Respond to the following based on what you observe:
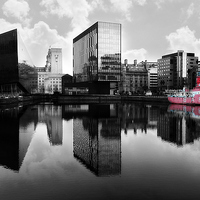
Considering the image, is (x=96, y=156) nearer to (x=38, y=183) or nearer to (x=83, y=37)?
(x=38, y=183)

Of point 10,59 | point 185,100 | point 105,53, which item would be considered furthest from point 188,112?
point 105,53

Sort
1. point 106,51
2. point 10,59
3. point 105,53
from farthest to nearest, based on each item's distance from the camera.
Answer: point 105,53 → point 106,51 → point 10,59

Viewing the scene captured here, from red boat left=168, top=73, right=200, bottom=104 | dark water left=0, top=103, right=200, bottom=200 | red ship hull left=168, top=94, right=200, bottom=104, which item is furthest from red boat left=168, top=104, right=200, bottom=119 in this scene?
dark water left=0, top=103, right=200, bottom=200

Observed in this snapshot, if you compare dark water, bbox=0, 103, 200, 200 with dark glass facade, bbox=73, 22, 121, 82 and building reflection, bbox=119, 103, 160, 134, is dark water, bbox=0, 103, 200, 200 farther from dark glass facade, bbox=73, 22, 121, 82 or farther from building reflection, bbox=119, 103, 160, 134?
dark glass facade, bbox=73, 22, 121, 82

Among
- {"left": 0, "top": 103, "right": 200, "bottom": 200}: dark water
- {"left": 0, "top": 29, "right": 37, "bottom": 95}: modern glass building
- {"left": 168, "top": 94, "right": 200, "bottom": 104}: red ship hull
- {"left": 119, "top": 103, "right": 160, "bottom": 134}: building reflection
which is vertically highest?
{"left": 0, "top": 29, "right": 37, "bottom": 95}: modern glass building

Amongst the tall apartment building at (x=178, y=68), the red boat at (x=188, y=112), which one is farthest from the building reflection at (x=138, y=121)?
the tall apartment building at (x=178, y=68)

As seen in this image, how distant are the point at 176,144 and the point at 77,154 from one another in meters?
8.27

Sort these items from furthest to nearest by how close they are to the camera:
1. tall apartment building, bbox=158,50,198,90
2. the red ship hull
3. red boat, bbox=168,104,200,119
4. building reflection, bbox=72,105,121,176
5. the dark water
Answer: tall apartment building, bbox=158,50,198,90, the red ship hull, red boat, bbox=168,104,200,119, building reflection, bbox=72,105,121,176, the dark water

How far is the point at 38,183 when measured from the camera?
11.8 metres

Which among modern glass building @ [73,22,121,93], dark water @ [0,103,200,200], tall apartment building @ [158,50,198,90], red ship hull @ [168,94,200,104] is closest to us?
dark water @ [0,103,200,200]

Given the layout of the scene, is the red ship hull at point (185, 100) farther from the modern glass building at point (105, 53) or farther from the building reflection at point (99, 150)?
the building reflection at point (99, 150)

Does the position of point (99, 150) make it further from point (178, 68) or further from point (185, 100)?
point (178, 68)

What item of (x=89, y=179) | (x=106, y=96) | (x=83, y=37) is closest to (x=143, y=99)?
(x=106, y=96)

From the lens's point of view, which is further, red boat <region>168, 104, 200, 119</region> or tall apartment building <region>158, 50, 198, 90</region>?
tall apartment building <region>158, 50, 198, 90</region>
